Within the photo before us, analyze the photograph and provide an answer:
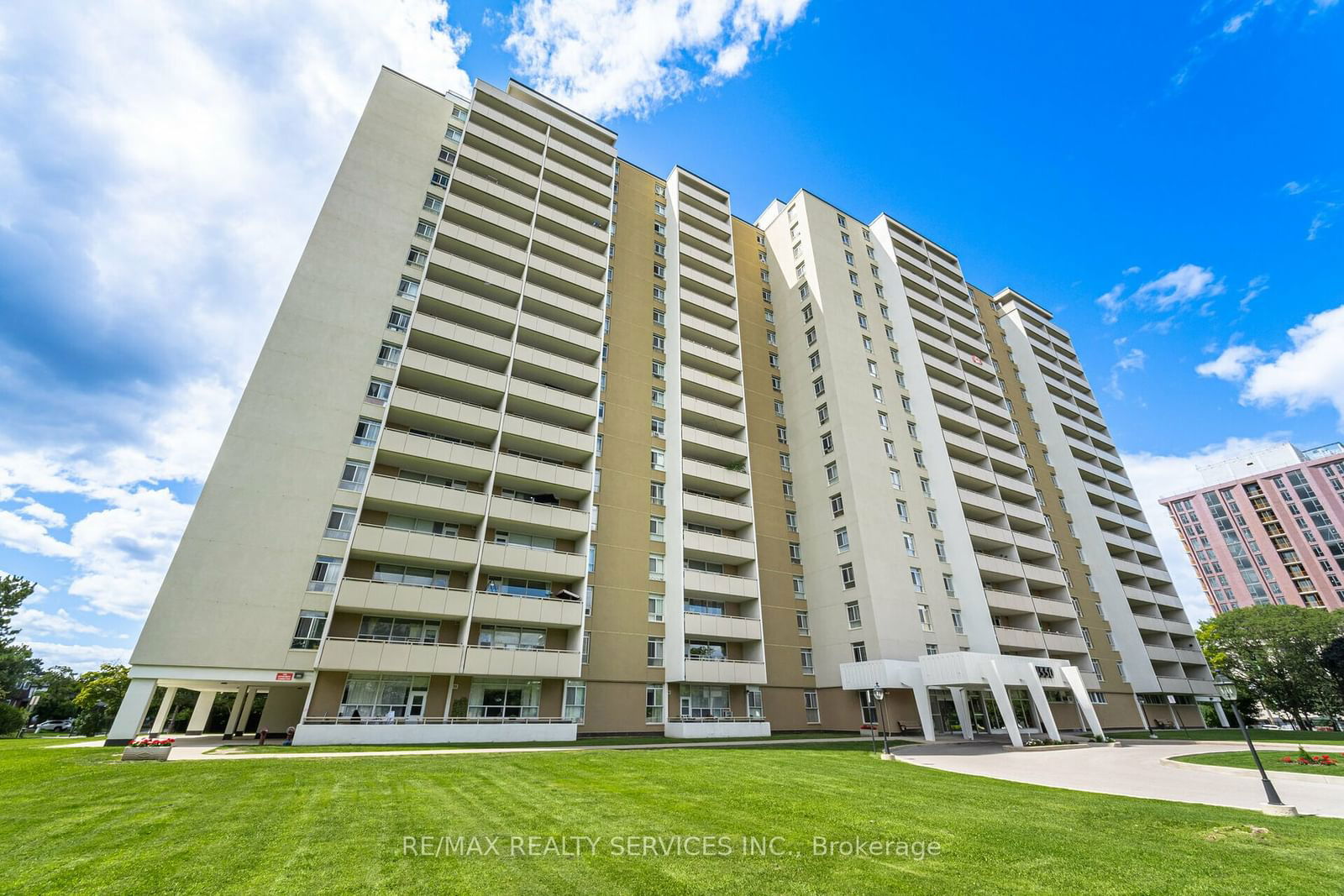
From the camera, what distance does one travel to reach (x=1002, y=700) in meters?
29.2

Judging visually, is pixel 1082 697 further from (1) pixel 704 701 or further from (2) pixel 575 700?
(2) pixel 575 700

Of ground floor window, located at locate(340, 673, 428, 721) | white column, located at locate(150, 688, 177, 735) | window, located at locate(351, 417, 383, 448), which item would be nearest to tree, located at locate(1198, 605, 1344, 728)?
ground floor window, located at locate(340, 673, 428, 721)

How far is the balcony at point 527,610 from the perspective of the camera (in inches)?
1148

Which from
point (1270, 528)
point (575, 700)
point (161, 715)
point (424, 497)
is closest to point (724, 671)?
point (575, 700)

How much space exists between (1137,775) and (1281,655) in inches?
2356

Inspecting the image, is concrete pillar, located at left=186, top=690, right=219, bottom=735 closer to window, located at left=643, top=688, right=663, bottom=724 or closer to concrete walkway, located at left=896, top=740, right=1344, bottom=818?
window, located at left=643, top=688, right=663, bottom=724

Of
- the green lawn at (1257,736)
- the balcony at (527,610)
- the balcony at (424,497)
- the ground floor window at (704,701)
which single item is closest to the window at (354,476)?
the balcony at (424,497)

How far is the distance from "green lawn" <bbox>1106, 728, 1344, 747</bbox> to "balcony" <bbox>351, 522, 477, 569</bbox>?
1855 inches

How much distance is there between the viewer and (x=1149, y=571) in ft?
180

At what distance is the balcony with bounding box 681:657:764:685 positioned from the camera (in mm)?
32156

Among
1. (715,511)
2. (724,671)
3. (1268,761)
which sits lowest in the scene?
(1268,761)

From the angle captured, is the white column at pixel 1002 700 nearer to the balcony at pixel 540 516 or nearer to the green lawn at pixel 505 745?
the green lawn at pixel 505 745

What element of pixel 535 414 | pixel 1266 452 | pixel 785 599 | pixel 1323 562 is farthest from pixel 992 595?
pixel 1266 452

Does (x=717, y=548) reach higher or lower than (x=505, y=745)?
higher
